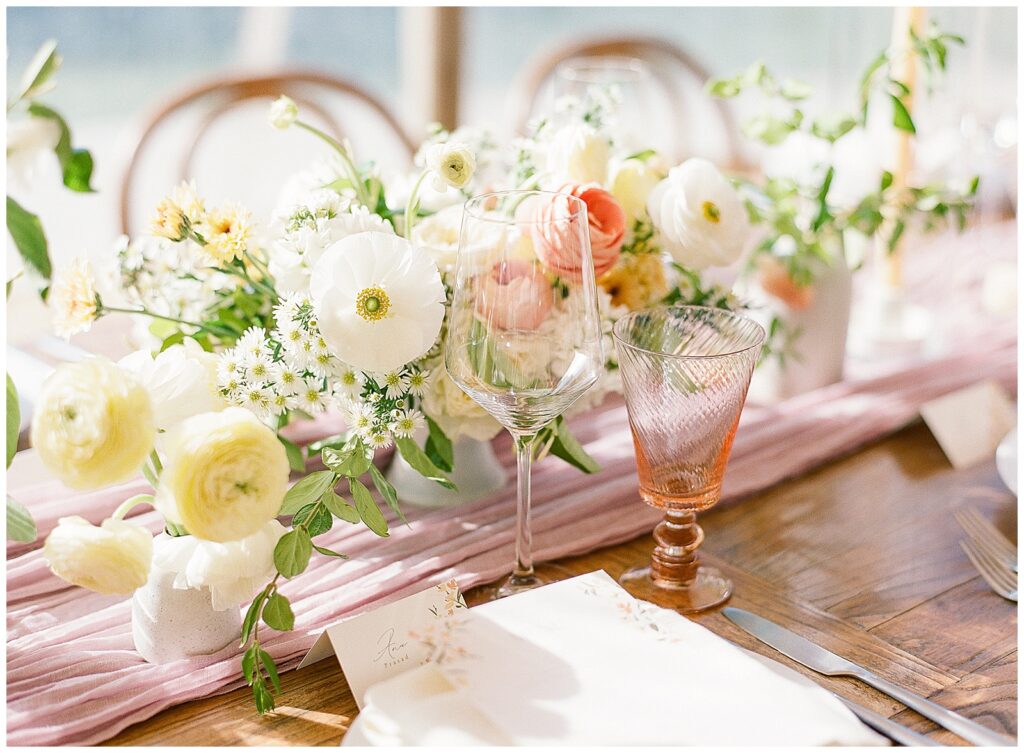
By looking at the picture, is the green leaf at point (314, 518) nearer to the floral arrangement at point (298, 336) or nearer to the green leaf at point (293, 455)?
the floral arrangement at point (298, 336)

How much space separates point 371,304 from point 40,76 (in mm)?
251

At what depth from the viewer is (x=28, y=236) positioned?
2.15 feet

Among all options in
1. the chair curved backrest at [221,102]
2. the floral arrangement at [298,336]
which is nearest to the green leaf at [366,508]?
the floral arrangement at [298,336]

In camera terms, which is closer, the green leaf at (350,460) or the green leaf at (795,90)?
the green leaf at (350,460)

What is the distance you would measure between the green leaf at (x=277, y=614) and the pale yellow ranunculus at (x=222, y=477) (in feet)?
0.29

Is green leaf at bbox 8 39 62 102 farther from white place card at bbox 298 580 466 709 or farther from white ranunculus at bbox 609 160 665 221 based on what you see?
white ranunculus at bbox 609 160 665 221

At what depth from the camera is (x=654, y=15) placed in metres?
8.51

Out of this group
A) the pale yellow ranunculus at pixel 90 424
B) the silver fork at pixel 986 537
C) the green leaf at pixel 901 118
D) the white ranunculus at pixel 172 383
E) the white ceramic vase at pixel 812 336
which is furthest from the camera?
the white ceramic vase at pixel 812 336

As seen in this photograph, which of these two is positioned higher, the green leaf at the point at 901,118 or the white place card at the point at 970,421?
the green leaf at the point at 901,118

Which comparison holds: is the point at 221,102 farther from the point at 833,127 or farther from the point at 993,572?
the point at 993,572

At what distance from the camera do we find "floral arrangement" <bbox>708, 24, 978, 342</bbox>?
3.75 feet

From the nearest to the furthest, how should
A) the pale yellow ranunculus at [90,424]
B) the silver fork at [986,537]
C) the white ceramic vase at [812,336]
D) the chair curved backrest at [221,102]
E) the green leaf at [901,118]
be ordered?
the pale yellow ranunculus at [90,424] → the silver fork at [986,537] → the green leaf at [901,118] → the white ceramic vase at [812,336] → the chair curved backrest at [221,102]

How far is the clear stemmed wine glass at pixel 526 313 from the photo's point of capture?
28.2 inches

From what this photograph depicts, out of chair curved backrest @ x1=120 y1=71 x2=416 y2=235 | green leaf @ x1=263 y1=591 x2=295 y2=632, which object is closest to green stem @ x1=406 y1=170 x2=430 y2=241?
green leaf @ x1=263 y1=591 x2=295 y2=632
